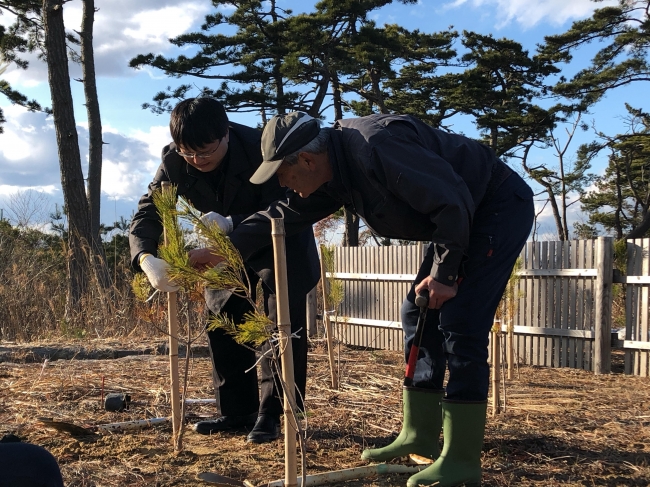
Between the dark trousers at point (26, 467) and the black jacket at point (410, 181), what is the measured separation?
1.41 metres

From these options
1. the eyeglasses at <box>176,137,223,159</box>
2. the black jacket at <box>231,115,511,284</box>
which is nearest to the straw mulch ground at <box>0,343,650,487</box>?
the black jacket at <box>231,115,511,284</box>

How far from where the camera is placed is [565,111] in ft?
71.5

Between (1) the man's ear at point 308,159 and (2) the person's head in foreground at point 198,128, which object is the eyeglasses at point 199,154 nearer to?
(2) the person's head in foreground at point 198,128

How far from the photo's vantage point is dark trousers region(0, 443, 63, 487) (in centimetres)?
135

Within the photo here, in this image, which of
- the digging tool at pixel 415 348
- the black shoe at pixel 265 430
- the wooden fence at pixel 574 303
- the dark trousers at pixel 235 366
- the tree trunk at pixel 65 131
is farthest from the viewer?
the tree trunk at pixel 65 131

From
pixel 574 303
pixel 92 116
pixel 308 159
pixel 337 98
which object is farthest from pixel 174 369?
pixel 337 98

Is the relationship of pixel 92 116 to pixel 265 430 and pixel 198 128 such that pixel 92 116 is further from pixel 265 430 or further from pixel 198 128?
pixel 265 430

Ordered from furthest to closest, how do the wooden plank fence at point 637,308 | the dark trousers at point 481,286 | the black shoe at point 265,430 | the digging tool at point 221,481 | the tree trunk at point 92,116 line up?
1. the tree trunk at point 92,116
2. the wooden plank fence at point 637,308
3. the black shoe at point 265,430
4. the dark trousers at point 481,286
5. the digging tool at point 221,481

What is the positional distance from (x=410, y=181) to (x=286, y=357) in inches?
29.6

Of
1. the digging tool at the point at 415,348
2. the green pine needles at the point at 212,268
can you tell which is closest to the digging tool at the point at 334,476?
the digging tool at the point at 415,348

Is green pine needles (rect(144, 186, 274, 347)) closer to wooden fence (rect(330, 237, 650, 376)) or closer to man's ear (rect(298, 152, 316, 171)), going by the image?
man's ear (rect(298, 152, 316, 171))

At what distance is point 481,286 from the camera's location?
248 cm

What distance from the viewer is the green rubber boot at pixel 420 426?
2.78m

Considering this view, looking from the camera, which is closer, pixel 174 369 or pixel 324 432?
pixel 174 369
